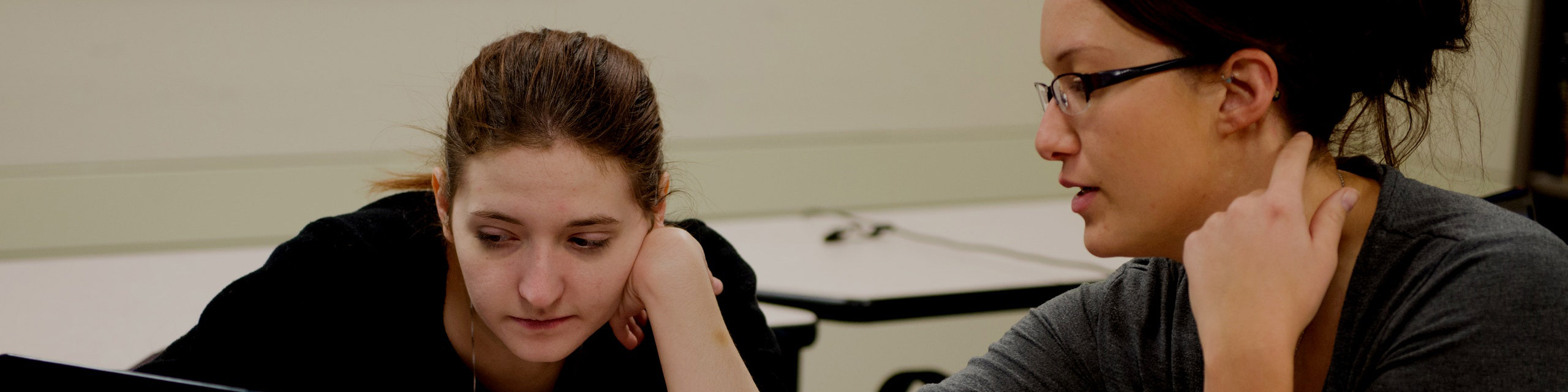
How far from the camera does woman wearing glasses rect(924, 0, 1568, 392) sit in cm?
87

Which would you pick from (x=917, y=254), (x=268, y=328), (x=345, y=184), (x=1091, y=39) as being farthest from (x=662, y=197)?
(x=345, y=184)

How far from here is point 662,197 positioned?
4.48 ft

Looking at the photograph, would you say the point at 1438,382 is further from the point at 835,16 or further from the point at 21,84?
the point at 21,84

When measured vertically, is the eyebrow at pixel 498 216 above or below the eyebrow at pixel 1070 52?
below

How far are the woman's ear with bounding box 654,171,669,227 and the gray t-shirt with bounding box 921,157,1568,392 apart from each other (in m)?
0.38

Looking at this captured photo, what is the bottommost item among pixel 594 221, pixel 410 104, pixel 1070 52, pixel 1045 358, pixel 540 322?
pixel 1045 358

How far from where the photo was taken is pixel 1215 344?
3.10 feet

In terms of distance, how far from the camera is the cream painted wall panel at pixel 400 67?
Result: 2.50 m

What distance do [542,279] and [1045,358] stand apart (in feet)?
1.79

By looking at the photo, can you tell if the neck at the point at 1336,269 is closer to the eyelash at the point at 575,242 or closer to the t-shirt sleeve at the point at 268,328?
the eyelash at the point at 575,242

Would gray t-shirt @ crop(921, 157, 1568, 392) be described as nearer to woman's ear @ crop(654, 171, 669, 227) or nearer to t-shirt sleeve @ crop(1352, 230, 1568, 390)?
t-shirt sleeve @ crop(1352, 230, 1568, 390)

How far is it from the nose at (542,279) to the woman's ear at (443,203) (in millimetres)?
171

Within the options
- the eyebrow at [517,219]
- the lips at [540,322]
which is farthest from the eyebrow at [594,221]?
the lips at [540,322]

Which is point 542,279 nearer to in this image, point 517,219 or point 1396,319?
point 517,219
